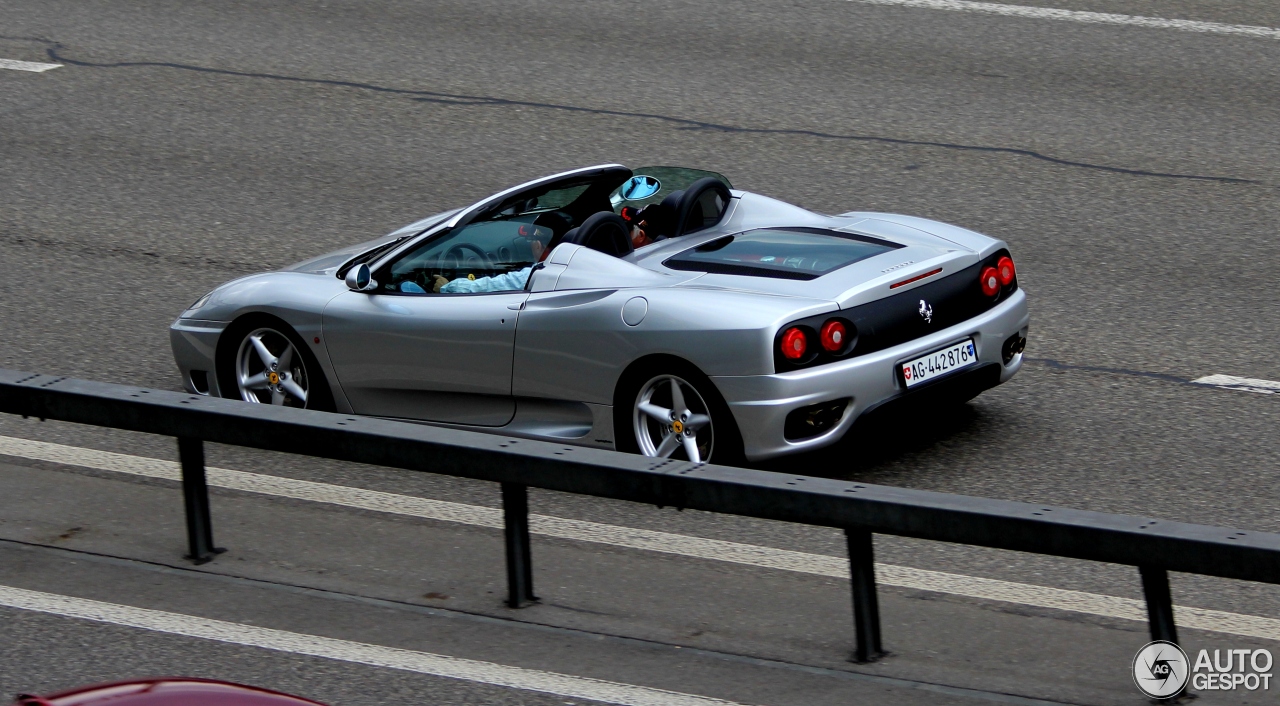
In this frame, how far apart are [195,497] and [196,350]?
213 centimetres

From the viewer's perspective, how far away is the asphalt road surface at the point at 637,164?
5.21m

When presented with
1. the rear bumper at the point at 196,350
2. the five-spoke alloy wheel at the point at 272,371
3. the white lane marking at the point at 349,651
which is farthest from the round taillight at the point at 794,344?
the rear bumper at the point at 196,350

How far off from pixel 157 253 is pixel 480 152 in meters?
2.45

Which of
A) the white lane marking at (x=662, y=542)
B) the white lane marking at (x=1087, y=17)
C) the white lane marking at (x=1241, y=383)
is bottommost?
the white lane marking at (x=662, y=542)

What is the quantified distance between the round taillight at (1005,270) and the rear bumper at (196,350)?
351 centimetres

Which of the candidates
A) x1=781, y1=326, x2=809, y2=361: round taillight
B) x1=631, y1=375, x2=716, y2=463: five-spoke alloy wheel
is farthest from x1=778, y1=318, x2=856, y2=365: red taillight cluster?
x1=631, y1=375, x2=716, y2=463: five-spoke alloy wheel

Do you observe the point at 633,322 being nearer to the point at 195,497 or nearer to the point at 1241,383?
the point at 195,497

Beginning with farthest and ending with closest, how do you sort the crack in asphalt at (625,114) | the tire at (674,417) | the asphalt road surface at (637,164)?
the crack in asphalt at (625,114) < the tire at (674,417) < the asphalt road surface at (637,164)

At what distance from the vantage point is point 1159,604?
4.57m

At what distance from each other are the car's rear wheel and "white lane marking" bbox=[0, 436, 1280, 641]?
0.39 meters

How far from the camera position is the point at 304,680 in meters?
4.97

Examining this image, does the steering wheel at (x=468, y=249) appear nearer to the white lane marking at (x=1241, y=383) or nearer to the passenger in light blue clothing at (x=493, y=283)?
the passenger in light blue clothing at (x=493, y=283)

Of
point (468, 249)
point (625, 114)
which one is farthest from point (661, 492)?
point (625, 114)

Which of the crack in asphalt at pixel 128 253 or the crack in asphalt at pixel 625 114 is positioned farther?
the crack in asphalt at pixel 625 114
